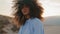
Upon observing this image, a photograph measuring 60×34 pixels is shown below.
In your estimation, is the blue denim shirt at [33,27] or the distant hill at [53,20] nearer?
the blue denim shirt at [33,27]

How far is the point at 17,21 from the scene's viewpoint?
3.43 ft

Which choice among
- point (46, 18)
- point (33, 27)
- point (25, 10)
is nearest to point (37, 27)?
point (33, 27)

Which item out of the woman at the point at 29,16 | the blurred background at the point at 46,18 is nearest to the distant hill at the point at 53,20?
the blurred background at the point at 46,18

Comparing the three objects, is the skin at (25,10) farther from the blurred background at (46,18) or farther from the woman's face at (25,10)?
the blurred background at (46,18)

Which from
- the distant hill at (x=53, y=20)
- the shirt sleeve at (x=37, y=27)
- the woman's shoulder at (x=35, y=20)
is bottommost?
the shirt sleeve at (x=37, y=27)

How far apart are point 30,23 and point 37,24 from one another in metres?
0.05

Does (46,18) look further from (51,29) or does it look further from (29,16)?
(29,16)

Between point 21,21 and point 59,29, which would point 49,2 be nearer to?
point 59,29

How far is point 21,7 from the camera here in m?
0.98

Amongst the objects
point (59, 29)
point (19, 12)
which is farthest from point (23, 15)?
point (59, 29)

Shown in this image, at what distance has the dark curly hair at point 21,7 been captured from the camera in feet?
3.19

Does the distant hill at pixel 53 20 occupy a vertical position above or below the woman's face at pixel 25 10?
above

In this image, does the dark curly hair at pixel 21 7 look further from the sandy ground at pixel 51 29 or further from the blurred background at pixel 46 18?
the sandy ground at pixel 51 29

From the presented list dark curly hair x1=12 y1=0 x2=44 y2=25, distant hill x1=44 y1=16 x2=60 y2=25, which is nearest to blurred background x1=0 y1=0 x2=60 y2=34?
distant hill x1=44 y1=16 x2=60 y2=25
